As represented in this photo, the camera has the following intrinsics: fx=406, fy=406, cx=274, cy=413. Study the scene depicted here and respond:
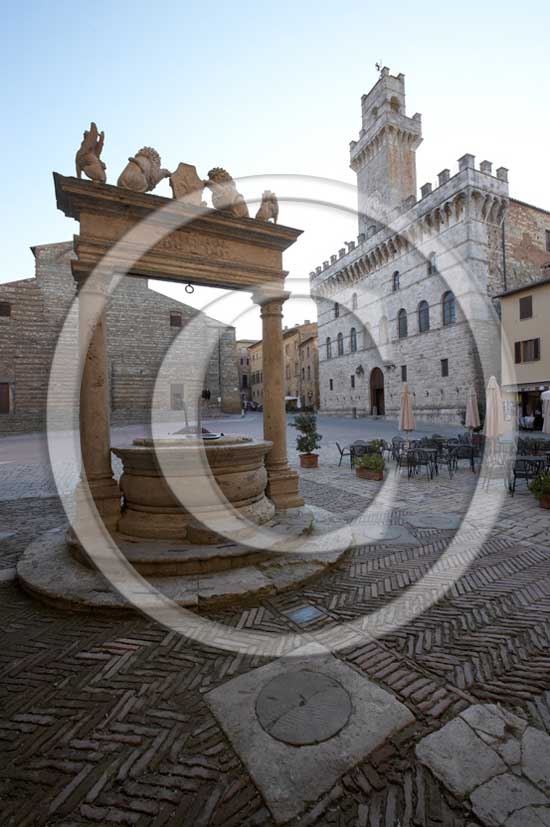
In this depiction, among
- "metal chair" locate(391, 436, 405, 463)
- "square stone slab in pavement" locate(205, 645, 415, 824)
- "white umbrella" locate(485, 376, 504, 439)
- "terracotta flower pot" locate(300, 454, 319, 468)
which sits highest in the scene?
"white umbrella" locate(485, 376, 504, 439)

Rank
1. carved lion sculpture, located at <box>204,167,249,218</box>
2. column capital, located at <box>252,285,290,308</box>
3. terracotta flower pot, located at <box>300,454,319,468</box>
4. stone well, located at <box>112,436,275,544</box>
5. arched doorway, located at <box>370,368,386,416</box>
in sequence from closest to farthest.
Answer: stone well, located at <box>112,436,275,544</box> < carved lion sculpture, located at <box>204,167,249,218</box> < column capital, located at <box>252,285,290,308</box> < terracotta flower pot, located at <box>300,454,319,468</box> < arched doorway, located at <box>370,368,386,416</box>

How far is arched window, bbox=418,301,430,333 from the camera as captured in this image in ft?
89.5

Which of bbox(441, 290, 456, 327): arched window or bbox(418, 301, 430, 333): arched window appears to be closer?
bbox(441, 290, 456, 327): arched window

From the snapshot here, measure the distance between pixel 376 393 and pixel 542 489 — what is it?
27391 millimetres

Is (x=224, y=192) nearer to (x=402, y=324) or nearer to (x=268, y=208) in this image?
(x=268, y=208)

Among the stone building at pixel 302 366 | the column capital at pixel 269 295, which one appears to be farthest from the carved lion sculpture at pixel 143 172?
the stone building at pixel 302 366

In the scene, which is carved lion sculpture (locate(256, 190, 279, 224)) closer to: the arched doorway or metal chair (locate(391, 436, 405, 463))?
metal chair (locate(391, 436, 405, 463))

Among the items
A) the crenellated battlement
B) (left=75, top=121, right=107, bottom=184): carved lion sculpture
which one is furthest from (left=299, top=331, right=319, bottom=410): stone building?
(left=75, top=121, right=107, bottom=184): carved lion sculpture

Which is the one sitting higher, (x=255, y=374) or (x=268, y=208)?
(x=255, y=374)

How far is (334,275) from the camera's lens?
37.5 meters

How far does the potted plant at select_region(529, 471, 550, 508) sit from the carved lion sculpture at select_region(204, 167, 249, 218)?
20.6 feet

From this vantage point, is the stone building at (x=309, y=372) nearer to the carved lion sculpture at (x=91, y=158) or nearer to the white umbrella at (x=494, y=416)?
the white umbrella at (x=494, y=416)

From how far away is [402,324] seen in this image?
29766 millimetres

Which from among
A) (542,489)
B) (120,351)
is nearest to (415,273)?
(120,351)
